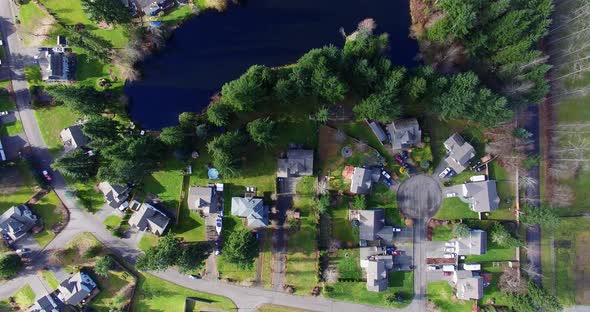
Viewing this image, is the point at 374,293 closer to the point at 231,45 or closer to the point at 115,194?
the point at 115,194

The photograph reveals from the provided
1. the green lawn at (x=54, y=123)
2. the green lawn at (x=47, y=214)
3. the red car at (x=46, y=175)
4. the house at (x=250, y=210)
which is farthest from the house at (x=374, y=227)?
the red car at (x=46, y=175)

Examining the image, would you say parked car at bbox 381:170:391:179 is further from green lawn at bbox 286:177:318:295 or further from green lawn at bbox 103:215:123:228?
green lawn at bbox 103:215:123:228

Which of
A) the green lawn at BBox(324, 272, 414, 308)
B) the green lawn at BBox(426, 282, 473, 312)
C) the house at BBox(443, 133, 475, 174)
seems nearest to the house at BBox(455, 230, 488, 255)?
the green lawn at BBox(426, 282, 473, 312)

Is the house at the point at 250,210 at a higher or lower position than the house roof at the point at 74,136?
lower

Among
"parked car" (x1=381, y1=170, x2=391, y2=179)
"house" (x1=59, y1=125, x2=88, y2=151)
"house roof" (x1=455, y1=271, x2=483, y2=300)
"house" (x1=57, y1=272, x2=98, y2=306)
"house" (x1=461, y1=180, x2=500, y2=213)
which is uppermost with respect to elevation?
"house" (x1=59, y1=125, x2=88, y2=151)

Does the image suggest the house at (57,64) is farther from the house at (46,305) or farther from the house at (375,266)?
the house at (375,266)

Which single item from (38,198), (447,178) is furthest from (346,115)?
(38,198)

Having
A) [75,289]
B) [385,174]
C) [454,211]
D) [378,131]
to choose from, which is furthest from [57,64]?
[454,211]
